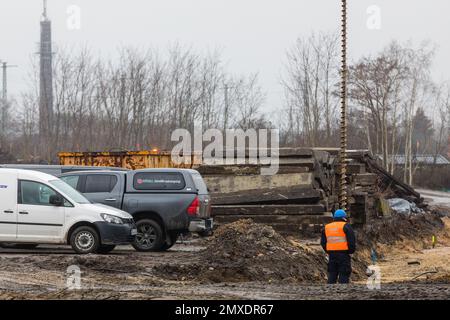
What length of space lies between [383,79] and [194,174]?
138ft

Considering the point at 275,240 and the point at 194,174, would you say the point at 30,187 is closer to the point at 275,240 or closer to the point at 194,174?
the point at 194,174

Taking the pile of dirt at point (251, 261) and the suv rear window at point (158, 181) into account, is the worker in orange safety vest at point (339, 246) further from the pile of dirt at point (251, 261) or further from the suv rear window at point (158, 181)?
the suv rear window at point (158, 181)

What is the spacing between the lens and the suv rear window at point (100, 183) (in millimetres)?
18562

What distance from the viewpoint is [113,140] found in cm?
5041

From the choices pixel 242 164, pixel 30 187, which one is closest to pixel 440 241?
pixel 242 164

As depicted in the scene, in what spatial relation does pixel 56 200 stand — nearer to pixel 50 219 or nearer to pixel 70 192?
pixel 50 219

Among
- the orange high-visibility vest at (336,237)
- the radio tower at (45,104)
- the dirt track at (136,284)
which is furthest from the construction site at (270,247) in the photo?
the radio tower at (45,104)

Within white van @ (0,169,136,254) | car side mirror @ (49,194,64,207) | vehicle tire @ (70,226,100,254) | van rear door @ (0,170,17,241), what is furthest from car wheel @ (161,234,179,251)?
van rear door @ (0,170,17,241)

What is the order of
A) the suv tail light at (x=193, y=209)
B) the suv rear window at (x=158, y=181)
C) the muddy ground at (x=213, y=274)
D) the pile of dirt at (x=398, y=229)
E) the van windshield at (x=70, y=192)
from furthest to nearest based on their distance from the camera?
the pile of dirt at (x=398, y=229), the suv rear window at (x=158, y=181), the suv tail light at (x=193, y=209), the van windshield at (x=70, y=192), the muddy ground at (x=213, y=274)

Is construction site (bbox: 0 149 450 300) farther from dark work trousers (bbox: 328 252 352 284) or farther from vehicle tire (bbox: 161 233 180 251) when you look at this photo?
dark work trousers (bbox: 328 252 352 284)

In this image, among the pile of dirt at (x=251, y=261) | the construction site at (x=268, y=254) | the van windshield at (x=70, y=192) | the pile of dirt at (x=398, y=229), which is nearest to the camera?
the construction site at (x=268, y=254)

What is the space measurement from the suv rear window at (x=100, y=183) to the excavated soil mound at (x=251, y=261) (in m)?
3.35

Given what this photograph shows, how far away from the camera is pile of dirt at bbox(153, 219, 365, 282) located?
14398 millimetres

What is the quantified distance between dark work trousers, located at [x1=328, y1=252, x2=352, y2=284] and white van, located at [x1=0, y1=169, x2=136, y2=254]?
520 centimetres
